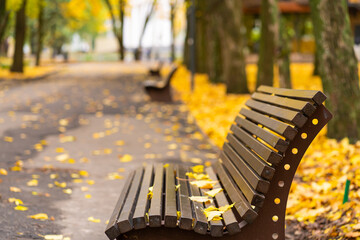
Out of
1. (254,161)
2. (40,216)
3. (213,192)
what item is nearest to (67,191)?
(40,216)

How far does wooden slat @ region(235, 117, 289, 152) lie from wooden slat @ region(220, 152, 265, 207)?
299 millimetres

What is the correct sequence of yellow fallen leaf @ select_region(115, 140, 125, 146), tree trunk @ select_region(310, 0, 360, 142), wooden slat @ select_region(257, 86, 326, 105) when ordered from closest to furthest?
wooden slat @ select_region(257, 86, 326, 105) < tree trunk @ select_region(310, 0, 360, 142) < yellow fallen leaf @ select_region(115, 140, 125, 146)

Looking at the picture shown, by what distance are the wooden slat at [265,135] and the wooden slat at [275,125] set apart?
0.04m

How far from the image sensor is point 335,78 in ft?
27.1

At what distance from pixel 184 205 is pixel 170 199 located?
16cm

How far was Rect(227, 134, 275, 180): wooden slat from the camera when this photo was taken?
345 cm

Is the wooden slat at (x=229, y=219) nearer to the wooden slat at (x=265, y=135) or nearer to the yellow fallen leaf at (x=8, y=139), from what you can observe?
the wooden slat at (x=265, y=135)

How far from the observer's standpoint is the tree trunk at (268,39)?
45.1 feet

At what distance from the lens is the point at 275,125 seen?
12.0ft

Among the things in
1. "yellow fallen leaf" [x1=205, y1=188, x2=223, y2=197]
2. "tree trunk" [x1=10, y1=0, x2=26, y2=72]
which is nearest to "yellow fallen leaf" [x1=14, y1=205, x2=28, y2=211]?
"yellow fallen leaf" [x1=205, y1=188, x2=223, y2=197]

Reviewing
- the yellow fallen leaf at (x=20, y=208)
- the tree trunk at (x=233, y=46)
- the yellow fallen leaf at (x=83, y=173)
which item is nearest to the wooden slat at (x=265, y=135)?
the yellow fallen leaf at (x=20, y=208)

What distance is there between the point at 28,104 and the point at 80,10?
36.4 m

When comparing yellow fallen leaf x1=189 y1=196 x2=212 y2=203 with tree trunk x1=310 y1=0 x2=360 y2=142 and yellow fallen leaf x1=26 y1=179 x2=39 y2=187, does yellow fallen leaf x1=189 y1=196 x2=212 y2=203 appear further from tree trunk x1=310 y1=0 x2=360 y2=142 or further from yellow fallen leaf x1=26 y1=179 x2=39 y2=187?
tree trunk x1=310 y1=0 x2=360 y2=142

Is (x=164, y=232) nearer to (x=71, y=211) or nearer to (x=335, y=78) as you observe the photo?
(x=71, y=211)
